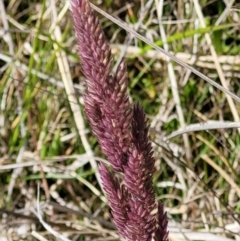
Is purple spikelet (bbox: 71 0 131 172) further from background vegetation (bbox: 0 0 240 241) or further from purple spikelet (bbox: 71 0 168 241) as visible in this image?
background vegetation (bbox: 0 0 240 241)

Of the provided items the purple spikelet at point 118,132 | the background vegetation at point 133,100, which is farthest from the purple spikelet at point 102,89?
the background vegetation at point 133,100

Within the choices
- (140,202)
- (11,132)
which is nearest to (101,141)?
(140,202)

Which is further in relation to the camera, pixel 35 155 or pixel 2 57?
pixel 2 57

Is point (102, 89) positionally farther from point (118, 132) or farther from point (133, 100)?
point (133, 100)

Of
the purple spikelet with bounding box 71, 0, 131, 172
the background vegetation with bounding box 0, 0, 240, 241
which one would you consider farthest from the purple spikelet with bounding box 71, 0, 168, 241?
the background vegetation with bounding box 0, 0, 240, 241

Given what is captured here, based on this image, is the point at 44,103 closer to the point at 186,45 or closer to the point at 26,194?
the point at 26,194

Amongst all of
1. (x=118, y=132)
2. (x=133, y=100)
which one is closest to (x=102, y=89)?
(x=118, y=132)
